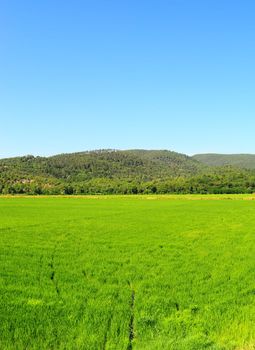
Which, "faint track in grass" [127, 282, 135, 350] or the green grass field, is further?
the green grass field

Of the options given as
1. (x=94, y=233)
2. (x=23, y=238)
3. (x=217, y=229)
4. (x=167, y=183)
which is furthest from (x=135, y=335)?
(x=167, y=183)

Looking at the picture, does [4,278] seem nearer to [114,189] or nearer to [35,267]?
[35,267]

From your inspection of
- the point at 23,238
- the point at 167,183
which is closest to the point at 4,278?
the point at 23,238

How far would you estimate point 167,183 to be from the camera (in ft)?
504

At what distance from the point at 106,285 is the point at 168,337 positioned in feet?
12.7

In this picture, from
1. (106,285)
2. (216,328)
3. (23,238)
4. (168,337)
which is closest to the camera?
(168,337)

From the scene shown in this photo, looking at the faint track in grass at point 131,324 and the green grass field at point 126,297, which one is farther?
the green grass field at point 126,297

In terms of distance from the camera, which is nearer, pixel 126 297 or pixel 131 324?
pixel 131 324

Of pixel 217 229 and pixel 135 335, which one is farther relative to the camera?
pixel 217 229

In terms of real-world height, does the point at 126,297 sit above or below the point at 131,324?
above

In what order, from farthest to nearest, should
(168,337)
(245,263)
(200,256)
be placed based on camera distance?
1. (200,256)
2. (245,263)
3. (168,337)

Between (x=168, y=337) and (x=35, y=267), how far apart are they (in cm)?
715

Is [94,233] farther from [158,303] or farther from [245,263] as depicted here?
[158,303]

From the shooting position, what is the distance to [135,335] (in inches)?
353
